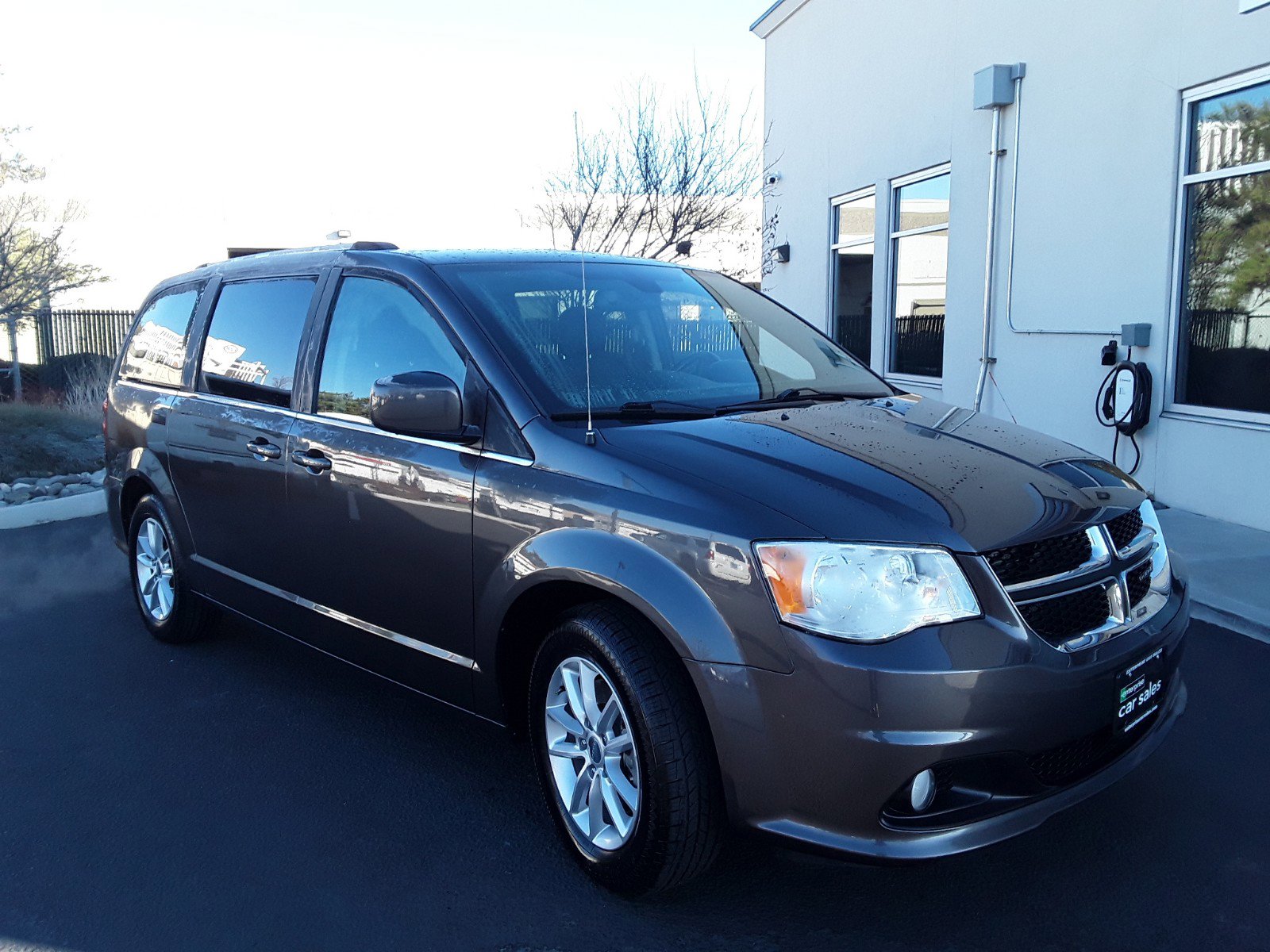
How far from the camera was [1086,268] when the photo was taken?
8672 mm

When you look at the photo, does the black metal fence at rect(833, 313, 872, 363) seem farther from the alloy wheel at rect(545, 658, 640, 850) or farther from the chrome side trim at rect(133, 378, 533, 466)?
the alloy wheel at rect(545, 658, 640, 850)

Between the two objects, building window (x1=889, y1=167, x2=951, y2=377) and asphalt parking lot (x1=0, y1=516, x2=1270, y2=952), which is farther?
building window (x1=889, y1=167, x2=951, y2=377)

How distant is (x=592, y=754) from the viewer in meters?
3.05

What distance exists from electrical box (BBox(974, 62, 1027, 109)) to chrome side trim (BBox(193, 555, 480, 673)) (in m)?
7.72

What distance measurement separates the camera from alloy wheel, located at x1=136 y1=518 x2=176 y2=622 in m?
5.23

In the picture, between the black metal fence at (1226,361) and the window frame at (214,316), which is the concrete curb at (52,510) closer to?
the window frame at (214,316)

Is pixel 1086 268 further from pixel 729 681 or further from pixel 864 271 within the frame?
pixel 729 681

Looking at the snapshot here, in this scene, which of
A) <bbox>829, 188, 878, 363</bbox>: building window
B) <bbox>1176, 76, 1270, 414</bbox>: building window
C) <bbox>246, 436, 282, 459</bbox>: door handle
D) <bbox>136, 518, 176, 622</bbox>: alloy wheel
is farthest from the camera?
<bbox>829, 188, 878, 363</bbox>: building window

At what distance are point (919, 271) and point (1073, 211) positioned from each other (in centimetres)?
284

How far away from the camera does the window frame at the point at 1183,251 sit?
7.32 m

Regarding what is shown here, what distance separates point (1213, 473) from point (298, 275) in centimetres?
625

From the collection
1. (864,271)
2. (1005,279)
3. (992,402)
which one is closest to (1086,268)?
(1005,279)

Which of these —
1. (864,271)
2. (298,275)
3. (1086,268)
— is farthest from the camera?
(864,271)

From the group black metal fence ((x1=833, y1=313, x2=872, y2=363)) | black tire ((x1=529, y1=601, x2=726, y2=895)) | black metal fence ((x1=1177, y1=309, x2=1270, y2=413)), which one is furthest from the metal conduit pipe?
black tire ((x1=529, y1=601, x2=726, y2=895))
